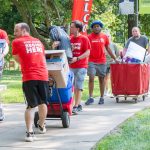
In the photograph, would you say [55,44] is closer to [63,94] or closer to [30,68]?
[63,94]

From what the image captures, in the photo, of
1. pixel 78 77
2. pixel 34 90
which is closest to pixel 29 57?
pixel 34 90

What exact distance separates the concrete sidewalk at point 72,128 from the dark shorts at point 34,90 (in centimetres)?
58

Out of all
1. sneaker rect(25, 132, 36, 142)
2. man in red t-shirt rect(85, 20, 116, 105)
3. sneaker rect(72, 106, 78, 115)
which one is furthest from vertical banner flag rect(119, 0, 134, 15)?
sneaker rect(25, 132, 36, 142)

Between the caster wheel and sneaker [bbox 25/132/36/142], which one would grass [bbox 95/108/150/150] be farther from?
sneaker [bbox 25/132/36/142]

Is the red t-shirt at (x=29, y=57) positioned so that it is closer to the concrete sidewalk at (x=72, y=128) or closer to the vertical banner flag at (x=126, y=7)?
the concrete sidewalk at (x=72, y=128)

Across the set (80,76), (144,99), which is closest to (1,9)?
(144,99)

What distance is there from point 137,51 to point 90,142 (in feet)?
20.2

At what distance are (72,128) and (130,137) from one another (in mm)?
1437

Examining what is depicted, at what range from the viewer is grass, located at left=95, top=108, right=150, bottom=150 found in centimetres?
773

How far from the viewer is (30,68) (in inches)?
329

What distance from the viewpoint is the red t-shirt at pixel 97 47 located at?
13.3 metres

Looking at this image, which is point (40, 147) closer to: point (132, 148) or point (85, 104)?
point (132, 148)

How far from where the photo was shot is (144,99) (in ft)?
48.1

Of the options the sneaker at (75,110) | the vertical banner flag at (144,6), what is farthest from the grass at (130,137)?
the vertical banner flag at (144,6)
